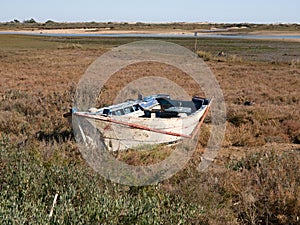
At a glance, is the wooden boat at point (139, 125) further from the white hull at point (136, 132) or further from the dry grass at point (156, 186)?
the dry grass at point (156, 186)

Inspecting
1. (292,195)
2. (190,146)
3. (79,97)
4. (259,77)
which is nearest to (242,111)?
(190,146)

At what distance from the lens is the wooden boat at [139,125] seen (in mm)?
8797

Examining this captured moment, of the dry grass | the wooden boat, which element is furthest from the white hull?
the dry grass

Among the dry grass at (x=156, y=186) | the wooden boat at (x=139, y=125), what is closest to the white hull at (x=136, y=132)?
the wooden boat at (x=139, y=125)

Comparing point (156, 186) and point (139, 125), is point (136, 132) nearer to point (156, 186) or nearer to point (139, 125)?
point (139, 125)

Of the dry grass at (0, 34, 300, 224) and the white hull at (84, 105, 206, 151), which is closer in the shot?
the dry grass at (0, 34, 300, 224)

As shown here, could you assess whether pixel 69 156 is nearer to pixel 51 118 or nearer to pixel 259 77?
pixel 51 118

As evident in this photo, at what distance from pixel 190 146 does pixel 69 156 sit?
10.8ft

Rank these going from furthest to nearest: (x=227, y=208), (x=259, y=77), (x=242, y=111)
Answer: (x=259, y=77) → (x=242, y=111) → (x=227, y=208)

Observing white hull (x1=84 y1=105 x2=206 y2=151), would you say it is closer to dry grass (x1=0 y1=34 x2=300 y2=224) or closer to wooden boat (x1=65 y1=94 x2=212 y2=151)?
wooden boat (x1=65 y1=94 x2=212 y2=151)

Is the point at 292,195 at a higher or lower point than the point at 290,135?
higher

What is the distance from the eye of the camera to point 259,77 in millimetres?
25453

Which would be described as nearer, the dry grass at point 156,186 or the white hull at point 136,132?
the dry grass at point 156,186

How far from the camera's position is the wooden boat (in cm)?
880
